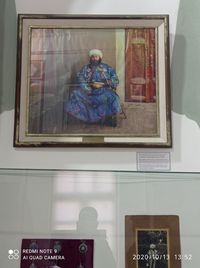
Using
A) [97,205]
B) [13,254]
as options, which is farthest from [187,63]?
[13,254]

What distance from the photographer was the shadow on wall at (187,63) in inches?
66.2

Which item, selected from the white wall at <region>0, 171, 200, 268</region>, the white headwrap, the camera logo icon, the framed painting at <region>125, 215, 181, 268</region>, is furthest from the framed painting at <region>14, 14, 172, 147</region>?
the camera logo icon

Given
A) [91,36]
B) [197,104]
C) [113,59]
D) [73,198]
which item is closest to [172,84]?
[197,104]

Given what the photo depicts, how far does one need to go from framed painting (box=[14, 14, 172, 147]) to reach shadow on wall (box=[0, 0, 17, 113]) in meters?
0.03

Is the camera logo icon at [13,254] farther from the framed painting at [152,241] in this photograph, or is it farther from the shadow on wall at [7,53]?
the shadow on wall at [7,53]

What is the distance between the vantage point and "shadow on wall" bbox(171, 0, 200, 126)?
168cm

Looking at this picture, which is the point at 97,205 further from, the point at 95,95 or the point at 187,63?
the point at 187,63

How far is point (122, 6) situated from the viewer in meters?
1.75

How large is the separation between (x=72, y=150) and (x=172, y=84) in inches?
17.6

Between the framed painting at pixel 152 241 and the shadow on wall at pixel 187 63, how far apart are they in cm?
39

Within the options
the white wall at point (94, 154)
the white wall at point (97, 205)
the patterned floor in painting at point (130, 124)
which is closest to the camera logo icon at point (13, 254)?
the white wall at point (97, 205)

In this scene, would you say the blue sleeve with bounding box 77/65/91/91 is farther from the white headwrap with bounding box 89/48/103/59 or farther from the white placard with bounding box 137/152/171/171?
the white placard with bounding box 137/152/171/171

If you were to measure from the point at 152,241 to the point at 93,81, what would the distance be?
2.02 ft

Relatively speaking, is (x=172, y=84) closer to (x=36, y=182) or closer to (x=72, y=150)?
(x=72, y=150)
